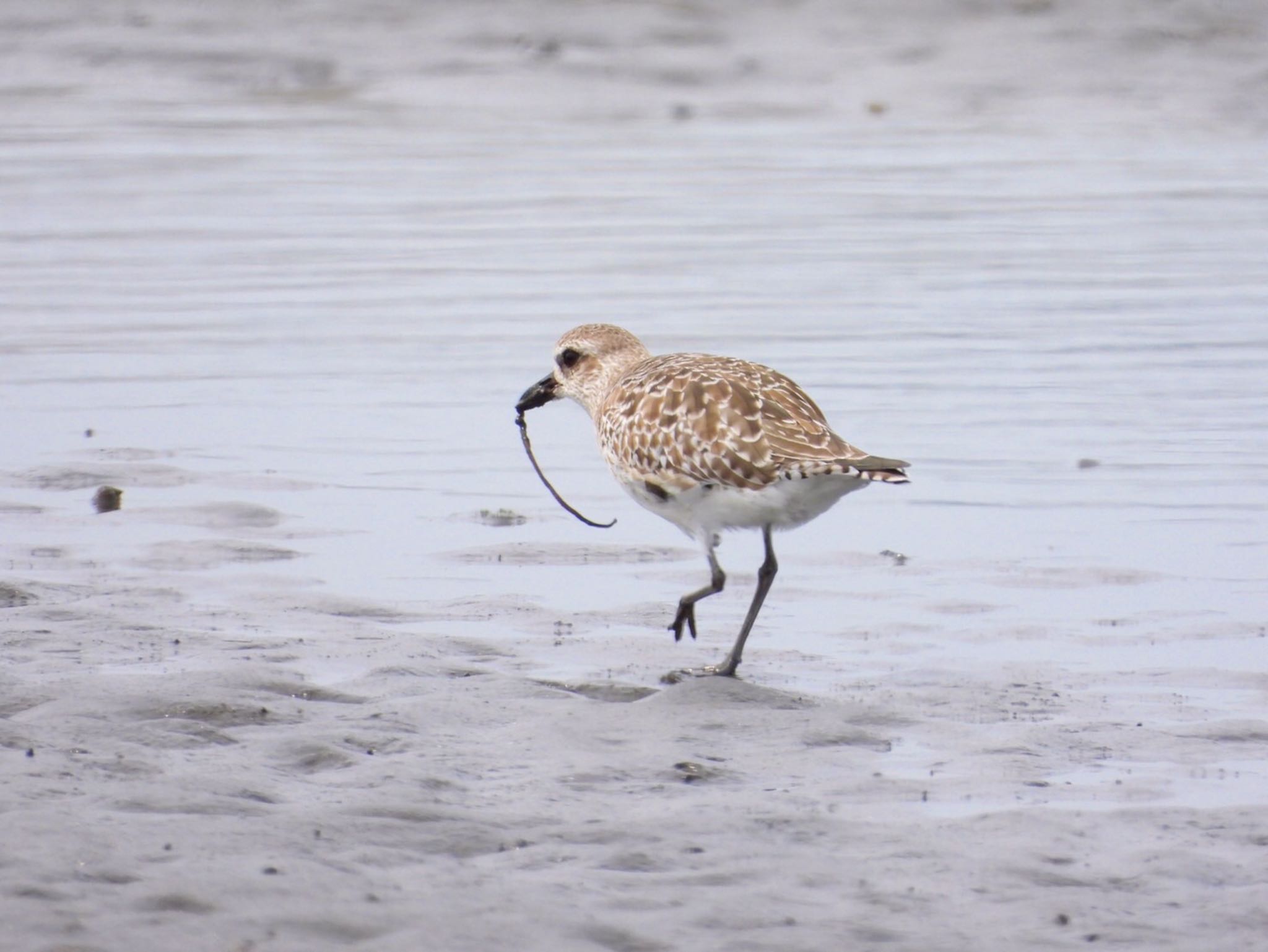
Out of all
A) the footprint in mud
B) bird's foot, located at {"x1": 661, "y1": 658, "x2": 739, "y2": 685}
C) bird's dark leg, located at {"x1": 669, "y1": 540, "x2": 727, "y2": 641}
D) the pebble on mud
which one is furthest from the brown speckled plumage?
the pebble on mud

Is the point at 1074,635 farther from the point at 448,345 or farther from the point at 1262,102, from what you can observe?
the point at 1262,102

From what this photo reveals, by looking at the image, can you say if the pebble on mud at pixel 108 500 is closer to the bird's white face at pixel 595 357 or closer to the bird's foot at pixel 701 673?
the bird's white face at pixel 595 357

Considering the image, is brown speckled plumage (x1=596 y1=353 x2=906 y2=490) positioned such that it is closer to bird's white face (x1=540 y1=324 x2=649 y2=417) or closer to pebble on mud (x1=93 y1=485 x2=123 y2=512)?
bird's white face (x1=540 y1=324 x2=649 y2=417)

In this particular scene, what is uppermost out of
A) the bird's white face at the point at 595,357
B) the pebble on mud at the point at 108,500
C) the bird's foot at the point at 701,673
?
the bird's white face at the point at 595,357

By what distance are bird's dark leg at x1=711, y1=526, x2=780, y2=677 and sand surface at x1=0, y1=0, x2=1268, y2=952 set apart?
135mm

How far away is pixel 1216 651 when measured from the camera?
7.56 meters

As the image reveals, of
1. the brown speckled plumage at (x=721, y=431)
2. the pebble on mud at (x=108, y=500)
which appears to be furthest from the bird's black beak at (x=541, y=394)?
the pebble on mud at (x=108, y=500)

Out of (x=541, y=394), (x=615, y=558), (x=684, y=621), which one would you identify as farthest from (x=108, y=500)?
(x=684, y=621)

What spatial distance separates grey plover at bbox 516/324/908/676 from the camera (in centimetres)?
742

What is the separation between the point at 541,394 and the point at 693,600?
1.88 metres

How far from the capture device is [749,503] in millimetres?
7613

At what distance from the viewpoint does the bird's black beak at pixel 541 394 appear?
9.31 metres

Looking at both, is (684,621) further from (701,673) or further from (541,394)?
(541,394)

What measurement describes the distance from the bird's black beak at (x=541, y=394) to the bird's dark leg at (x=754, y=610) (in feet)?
5.43
